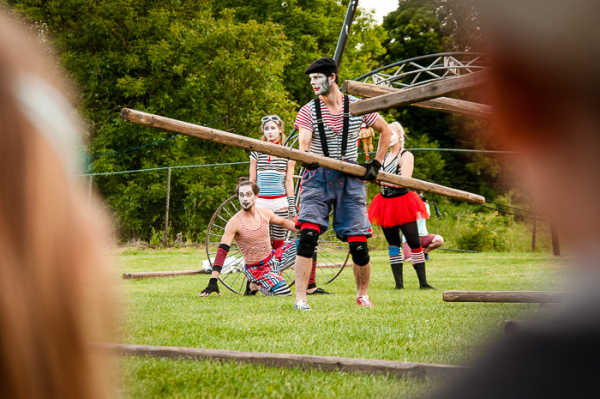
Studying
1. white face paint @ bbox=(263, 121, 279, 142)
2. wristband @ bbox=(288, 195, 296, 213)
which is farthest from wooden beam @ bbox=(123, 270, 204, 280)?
white face paint @ bbox=(263, 121, 279, 142)

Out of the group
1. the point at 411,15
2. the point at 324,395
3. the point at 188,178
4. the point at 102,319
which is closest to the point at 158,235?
the point at 188,178

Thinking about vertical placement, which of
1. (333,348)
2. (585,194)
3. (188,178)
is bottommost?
(333,348)

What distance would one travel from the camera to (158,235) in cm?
1758

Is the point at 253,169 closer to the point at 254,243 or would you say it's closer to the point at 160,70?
the point at 254,243

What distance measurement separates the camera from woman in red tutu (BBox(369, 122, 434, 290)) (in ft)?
25.0

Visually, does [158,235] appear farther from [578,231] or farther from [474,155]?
[578,231]

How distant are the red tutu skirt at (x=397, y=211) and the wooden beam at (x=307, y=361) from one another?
496cm

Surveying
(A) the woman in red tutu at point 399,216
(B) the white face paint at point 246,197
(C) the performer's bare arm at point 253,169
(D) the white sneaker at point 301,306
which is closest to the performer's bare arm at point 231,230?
(B) the white face paint at point 246,197

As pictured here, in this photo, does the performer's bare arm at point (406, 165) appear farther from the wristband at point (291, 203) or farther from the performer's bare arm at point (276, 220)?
the performer's bare arm at point (276, 220)

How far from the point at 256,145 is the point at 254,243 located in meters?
2.90

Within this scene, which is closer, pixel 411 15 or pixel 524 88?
pixel 524 88

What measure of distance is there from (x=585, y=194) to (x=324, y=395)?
6.86 ft

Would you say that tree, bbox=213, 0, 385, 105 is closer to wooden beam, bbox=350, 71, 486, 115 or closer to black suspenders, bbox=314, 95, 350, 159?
black suspenders, bbox=314, 95, 350, 159

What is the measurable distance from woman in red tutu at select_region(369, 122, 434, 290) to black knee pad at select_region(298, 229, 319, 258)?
2.15 m
